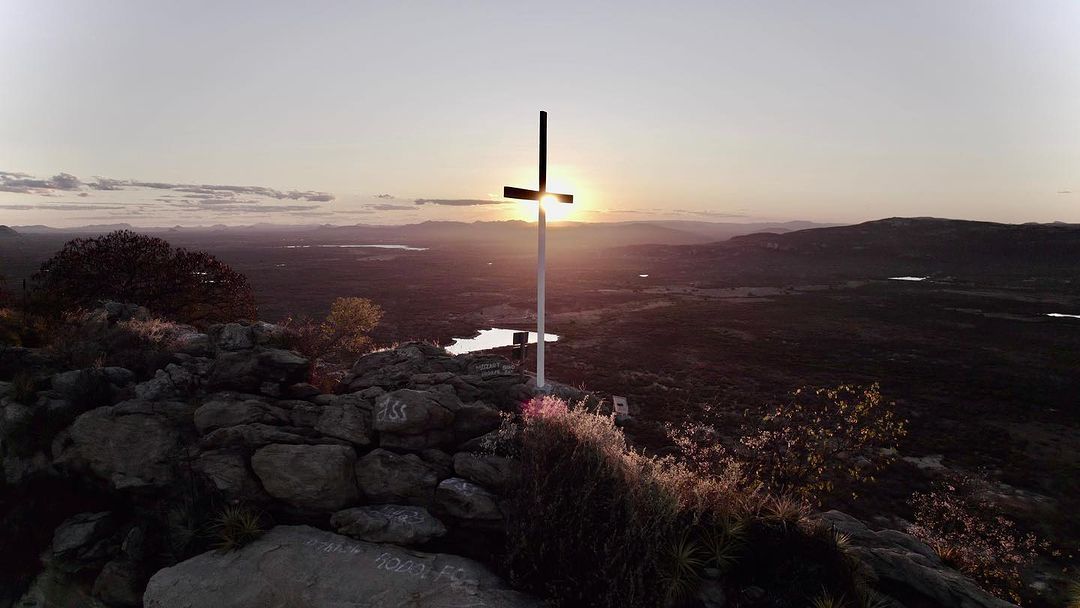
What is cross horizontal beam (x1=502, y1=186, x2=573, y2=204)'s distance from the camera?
1101 centimetres

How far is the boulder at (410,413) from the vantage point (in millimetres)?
8719

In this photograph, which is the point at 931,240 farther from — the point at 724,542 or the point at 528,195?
the point at 724,542

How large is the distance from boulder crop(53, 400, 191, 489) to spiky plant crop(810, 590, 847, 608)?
10.4 meters

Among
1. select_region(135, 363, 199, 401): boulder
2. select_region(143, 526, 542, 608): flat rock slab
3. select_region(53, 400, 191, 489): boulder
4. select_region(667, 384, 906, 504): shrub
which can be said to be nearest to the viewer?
select_region(143, 526, 542, 608): flat rock slab

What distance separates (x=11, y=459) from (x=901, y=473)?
27.1 metres

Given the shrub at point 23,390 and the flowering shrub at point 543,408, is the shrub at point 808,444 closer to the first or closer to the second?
the flowering shrub at point 543,408

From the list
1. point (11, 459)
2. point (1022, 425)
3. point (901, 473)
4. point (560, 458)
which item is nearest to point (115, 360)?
point (11, 459)

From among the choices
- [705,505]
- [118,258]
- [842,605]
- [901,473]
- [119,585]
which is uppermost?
[118,258]

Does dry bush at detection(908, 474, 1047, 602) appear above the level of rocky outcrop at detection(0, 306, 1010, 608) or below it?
below

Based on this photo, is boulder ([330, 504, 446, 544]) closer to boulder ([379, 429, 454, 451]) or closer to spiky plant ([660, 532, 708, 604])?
boulder ([379, 429, 454, 451])

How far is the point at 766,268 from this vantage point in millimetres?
130875

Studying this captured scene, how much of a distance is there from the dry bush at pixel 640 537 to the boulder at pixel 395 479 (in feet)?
5.65

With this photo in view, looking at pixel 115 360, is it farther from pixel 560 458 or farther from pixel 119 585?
pixel 560 458

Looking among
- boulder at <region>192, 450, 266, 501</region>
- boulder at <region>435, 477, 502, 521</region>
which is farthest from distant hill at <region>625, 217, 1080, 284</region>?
boulder at <region>192, 450, 266, 501</region>
